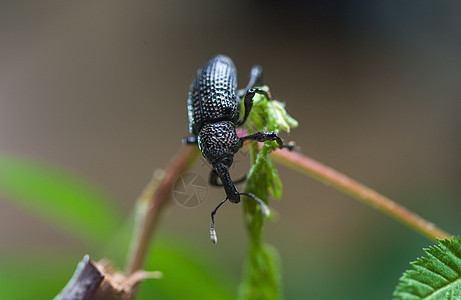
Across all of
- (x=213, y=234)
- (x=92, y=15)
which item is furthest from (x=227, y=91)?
(x=92, y=15)

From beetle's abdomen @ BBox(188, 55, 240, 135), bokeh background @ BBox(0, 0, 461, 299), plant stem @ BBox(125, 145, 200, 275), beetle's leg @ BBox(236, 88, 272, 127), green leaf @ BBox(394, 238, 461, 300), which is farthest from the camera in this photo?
bokeh background @ BBox(0, 0, 461, 299)

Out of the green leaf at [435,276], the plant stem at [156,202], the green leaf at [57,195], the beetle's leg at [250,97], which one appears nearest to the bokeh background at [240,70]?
the green leaf at [57,195]

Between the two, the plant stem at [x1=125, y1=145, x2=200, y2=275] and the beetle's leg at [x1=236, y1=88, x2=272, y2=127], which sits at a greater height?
the beetle's leg at [x1=236, y1=88, x2=272, y2=127]

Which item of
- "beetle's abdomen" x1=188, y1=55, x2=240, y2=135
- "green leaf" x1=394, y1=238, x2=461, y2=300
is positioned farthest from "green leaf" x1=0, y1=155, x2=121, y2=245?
"green leaf" x1=394, y1=238, x2=461, y2=300

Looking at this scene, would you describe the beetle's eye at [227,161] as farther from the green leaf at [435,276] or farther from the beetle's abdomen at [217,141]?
the green leaf at [435,276]

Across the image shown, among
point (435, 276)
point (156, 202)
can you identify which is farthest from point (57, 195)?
point (435, 276)

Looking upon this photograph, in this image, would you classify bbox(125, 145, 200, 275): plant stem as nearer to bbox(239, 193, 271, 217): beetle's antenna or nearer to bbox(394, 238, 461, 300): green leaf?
bbox(239, 193, 271, 217): beetle's antenna

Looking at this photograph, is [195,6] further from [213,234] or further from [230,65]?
[213,234]

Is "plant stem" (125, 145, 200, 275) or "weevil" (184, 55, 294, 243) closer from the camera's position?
"weevil" (184, 55, 294, 243)

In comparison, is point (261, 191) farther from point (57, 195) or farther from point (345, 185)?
point (57, 195)
